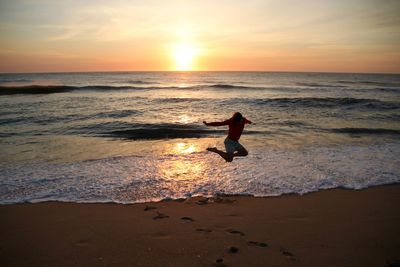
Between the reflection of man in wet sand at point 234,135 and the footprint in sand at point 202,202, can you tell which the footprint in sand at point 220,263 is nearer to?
the footprint in sand at point 202,202

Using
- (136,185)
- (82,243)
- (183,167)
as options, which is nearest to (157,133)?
(183,167)

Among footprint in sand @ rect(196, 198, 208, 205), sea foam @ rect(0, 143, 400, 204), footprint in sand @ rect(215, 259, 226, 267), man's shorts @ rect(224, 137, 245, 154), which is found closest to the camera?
footprint in sand @ rect(215, 259, 226, 267)

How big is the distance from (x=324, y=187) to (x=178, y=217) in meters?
4.07

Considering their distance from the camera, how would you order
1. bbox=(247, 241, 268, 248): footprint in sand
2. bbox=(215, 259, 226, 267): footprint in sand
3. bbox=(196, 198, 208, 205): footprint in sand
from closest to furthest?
1. bbox=(215, 259, 226, 267): footprint in sand
2. bbox=(247, 241, 268, 248): footprint in sand
3. bbox=(196, 198, 208, 205): footprint in sand

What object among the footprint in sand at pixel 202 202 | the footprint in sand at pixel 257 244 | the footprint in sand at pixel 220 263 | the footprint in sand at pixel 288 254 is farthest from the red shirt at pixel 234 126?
the footprint in sand at pixel 220 263

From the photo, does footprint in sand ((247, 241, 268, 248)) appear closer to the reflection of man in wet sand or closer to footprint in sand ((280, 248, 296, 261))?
footprint in sand ((280, 248, 296, 261))

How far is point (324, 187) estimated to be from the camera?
323 inches

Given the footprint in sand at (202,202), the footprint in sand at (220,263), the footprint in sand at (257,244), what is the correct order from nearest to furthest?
the footprint in sand at (220,263) < the footprint in sand at (257,244) < the footprint in sand at (202,202)

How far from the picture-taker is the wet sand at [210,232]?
16.2 ft

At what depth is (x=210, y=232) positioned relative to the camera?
574 centimetres

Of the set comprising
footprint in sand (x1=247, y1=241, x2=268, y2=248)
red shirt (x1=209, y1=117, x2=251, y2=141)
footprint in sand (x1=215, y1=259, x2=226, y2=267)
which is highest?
red shirt (x1=209, y1=117, x2=251, y2=141)

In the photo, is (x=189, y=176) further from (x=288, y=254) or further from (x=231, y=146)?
(x=288, y=254)

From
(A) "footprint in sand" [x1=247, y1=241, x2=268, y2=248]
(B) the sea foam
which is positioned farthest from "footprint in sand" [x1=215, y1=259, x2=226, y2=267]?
(B) the sea foam

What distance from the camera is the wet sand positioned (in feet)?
16.2
